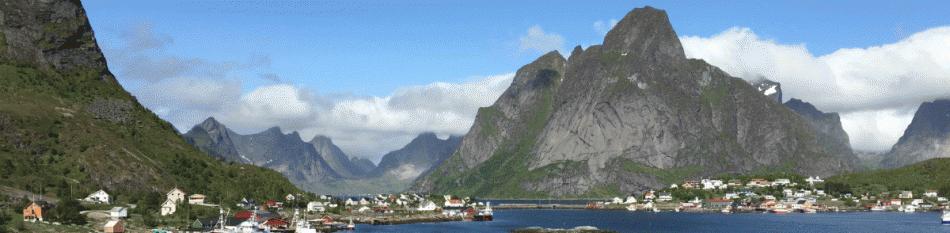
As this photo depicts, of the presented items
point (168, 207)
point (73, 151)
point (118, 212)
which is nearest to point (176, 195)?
point (168, 207)

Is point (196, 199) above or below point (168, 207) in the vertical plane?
above

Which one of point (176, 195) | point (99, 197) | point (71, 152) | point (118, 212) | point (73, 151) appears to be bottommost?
point (118, 212)

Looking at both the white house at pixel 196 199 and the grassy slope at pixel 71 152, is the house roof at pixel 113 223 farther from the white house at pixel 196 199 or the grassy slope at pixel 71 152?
the white house at pixel 196 199

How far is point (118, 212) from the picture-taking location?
144 meters

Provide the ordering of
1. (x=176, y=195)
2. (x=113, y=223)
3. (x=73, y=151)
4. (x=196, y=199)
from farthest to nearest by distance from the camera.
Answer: (x=196, y=199) → (x=73, y=151) → (x=176, y=195) → (x=113, y=223)

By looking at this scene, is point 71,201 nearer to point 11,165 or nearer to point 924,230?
point 11,165

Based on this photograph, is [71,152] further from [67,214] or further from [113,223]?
[113,223]

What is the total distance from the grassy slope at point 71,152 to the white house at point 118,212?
17017 millimetres

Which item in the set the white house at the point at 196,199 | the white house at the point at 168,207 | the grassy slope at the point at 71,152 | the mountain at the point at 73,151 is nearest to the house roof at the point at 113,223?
the white house at the point at 168,207

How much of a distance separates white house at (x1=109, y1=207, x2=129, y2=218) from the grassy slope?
55.8 feet

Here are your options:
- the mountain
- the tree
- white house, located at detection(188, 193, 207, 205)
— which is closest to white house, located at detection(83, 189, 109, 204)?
the mountain

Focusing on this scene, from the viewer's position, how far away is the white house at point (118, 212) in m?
143

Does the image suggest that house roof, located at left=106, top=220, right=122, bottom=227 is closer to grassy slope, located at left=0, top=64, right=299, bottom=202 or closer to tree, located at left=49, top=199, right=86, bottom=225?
tree, located at left=49, top=199, right=86, bottom=225

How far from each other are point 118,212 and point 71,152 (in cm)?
3560
